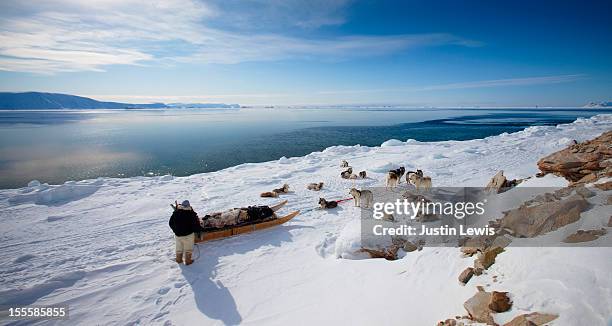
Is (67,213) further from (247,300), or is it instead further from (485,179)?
(485,179)

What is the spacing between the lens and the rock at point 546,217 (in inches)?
211

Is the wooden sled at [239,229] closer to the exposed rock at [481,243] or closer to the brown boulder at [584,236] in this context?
the exposed rock at [481,243]

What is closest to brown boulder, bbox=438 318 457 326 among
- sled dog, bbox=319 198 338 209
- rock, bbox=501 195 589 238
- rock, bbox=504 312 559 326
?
rock, bbox=504 312 559 326

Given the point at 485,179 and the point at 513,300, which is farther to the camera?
the point at 485,179

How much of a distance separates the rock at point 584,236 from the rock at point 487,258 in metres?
0.97

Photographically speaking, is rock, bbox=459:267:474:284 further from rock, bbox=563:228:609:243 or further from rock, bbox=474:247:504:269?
rock, bbox=563:228:609:243

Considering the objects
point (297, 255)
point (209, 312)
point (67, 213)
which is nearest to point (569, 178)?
point (297, 255)

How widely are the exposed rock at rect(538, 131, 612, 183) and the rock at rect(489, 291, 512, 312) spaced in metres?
4.80

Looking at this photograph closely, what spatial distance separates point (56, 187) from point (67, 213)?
354 cm

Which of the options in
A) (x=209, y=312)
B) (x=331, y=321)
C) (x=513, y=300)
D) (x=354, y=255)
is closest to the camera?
(x=513, y=300)

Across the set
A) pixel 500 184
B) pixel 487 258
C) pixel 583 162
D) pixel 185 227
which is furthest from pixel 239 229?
pixel 583 162

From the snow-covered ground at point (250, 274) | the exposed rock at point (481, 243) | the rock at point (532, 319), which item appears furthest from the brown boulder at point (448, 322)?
the exposed rock at point (481, 243)

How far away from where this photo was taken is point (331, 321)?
5262 mm

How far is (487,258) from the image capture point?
5141 mm
